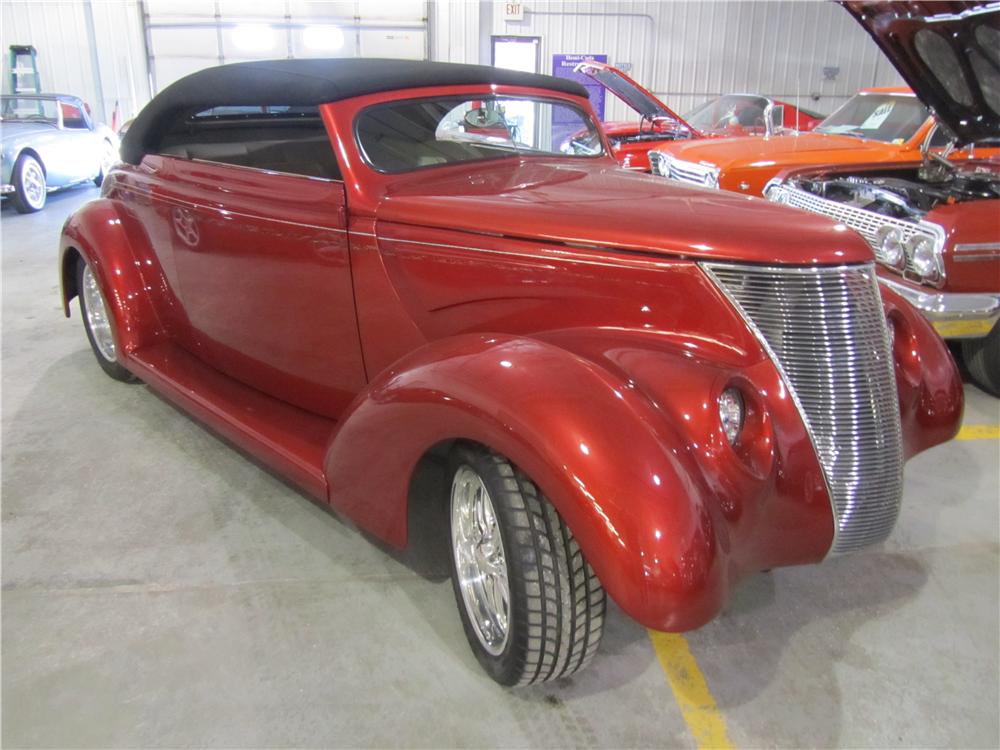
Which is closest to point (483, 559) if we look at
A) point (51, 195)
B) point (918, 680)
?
point (918, 680)

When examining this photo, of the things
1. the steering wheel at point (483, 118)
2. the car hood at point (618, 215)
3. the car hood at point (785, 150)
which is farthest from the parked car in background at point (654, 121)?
the car hood at point (618, 215)

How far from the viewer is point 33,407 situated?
360cm

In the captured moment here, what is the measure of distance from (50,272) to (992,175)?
694cm

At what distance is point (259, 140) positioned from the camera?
121 inches

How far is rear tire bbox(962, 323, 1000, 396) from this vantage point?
3793mm

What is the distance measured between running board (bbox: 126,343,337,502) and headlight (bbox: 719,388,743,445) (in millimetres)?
1190

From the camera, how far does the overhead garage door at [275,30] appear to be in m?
12.8

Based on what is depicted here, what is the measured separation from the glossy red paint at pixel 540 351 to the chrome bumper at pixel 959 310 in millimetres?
1325

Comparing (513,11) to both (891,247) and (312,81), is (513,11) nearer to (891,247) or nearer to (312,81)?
(891,247)

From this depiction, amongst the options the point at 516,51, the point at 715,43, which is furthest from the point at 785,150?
the point at 715,43

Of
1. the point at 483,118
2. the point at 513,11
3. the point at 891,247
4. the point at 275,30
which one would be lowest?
the point at 891,247

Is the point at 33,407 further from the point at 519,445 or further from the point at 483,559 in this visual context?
the point at 519,445

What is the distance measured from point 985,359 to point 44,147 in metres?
10.1

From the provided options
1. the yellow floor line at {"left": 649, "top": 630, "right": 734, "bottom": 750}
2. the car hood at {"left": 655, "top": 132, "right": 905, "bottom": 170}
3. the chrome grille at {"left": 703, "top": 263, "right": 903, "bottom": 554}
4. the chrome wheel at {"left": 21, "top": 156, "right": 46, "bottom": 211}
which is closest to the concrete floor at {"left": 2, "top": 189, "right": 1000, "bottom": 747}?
the yellow floor line at {"left": 649, "top": 630, "right": 734, "bottom": 750}
